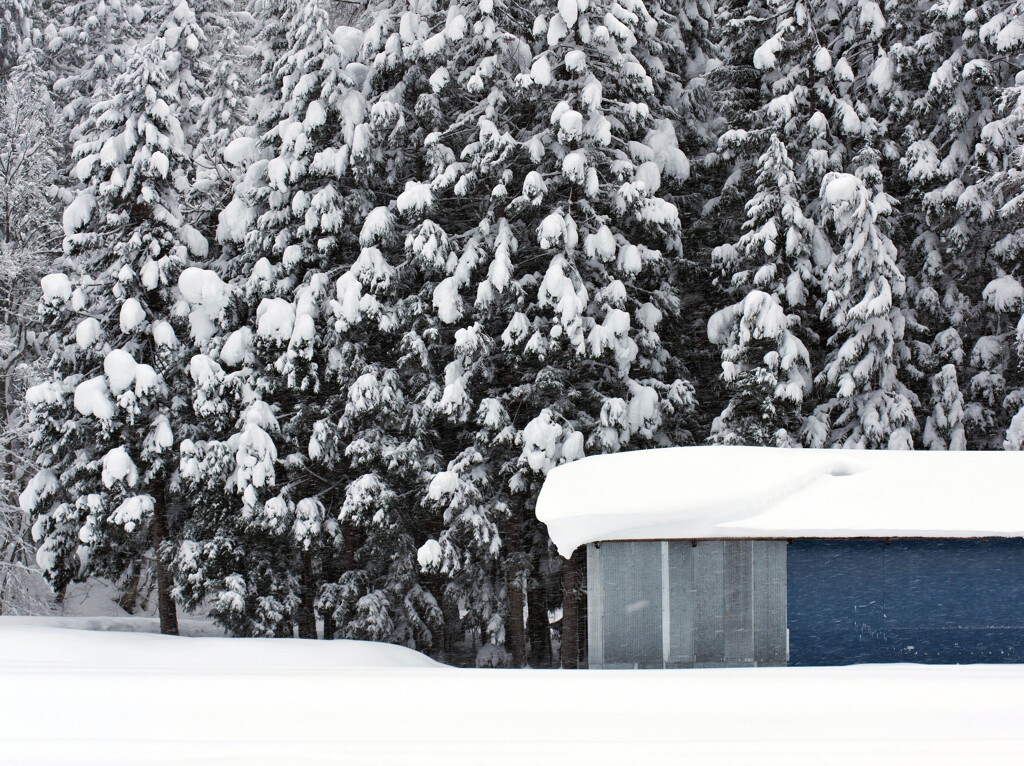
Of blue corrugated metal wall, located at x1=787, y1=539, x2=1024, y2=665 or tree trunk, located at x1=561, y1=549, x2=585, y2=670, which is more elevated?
blue corrugated metal wall, located at x1=787, y1=539, x2=1024, y2=665

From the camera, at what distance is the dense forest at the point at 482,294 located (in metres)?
19.2

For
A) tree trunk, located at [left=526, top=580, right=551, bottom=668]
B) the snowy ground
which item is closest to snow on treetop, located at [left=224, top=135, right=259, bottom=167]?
tree trunk, located at [left=526, top=580, right=551, bottom=668]

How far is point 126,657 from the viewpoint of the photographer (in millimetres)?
15211

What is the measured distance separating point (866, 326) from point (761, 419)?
111 inches

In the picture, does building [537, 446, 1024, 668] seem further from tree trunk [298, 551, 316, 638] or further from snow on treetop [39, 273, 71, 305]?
snow on treetop [39, 273, 71, 305]

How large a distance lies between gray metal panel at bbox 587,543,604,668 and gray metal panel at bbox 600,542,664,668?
0.06 m

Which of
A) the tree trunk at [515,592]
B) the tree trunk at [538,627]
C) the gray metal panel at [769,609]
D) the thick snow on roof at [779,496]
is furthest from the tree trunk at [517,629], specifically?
the gray metal panel at [769,609]

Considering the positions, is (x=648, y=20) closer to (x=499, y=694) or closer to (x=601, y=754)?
(x=499, y=694)

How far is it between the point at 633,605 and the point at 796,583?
7.79 feet

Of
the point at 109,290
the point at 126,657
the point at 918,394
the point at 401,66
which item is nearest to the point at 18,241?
the point at 109,290

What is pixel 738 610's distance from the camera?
1425 centimetres

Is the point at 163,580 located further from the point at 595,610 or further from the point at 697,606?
the point at 697,606

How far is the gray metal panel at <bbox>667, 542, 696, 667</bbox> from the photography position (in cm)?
1426

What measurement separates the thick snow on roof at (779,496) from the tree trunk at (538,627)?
22.5 feet
